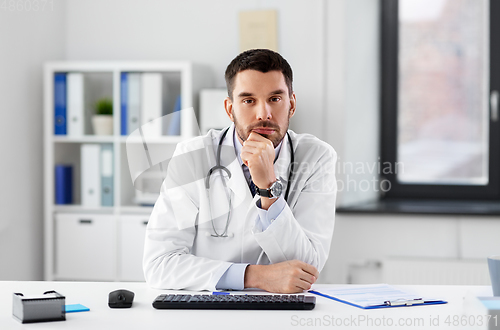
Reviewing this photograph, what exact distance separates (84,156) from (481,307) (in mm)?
2273

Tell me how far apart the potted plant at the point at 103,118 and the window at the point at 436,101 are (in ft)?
5.08

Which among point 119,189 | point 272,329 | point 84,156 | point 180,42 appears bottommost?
point 272,329

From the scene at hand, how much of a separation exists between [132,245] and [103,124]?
651 millimetres

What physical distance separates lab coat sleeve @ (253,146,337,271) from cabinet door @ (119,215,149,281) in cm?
134

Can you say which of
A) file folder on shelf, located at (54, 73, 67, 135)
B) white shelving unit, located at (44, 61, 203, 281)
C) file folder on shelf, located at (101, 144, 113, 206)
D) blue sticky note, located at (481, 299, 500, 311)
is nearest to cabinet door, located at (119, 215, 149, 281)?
white shelving unit, located at (44, 61, 203, 281)

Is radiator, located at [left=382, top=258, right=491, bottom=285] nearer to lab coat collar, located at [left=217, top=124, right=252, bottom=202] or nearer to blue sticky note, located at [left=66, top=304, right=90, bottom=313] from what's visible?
lab coat collar, located at [left=217, top=124, right=252, bottom=202]

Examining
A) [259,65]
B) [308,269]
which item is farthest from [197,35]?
[308,269]

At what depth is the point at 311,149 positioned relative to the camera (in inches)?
68.8

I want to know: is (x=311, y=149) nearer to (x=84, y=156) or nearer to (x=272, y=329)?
(x=272, y=329)

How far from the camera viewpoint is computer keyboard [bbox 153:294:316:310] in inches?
45.3

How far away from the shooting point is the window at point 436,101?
10.1 ft

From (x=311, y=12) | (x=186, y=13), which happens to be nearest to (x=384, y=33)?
(x=311, y=12)

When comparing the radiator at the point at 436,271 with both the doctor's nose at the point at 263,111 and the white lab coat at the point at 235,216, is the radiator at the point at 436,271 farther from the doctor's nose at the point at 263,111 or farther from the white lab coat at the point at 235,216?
the doctor's nose at the point at 263,111

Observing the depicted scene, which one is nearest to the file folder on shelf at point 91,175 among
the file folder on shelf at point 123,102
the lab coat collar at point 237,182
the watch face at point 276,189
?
the file folder on shelf at point 123,102
